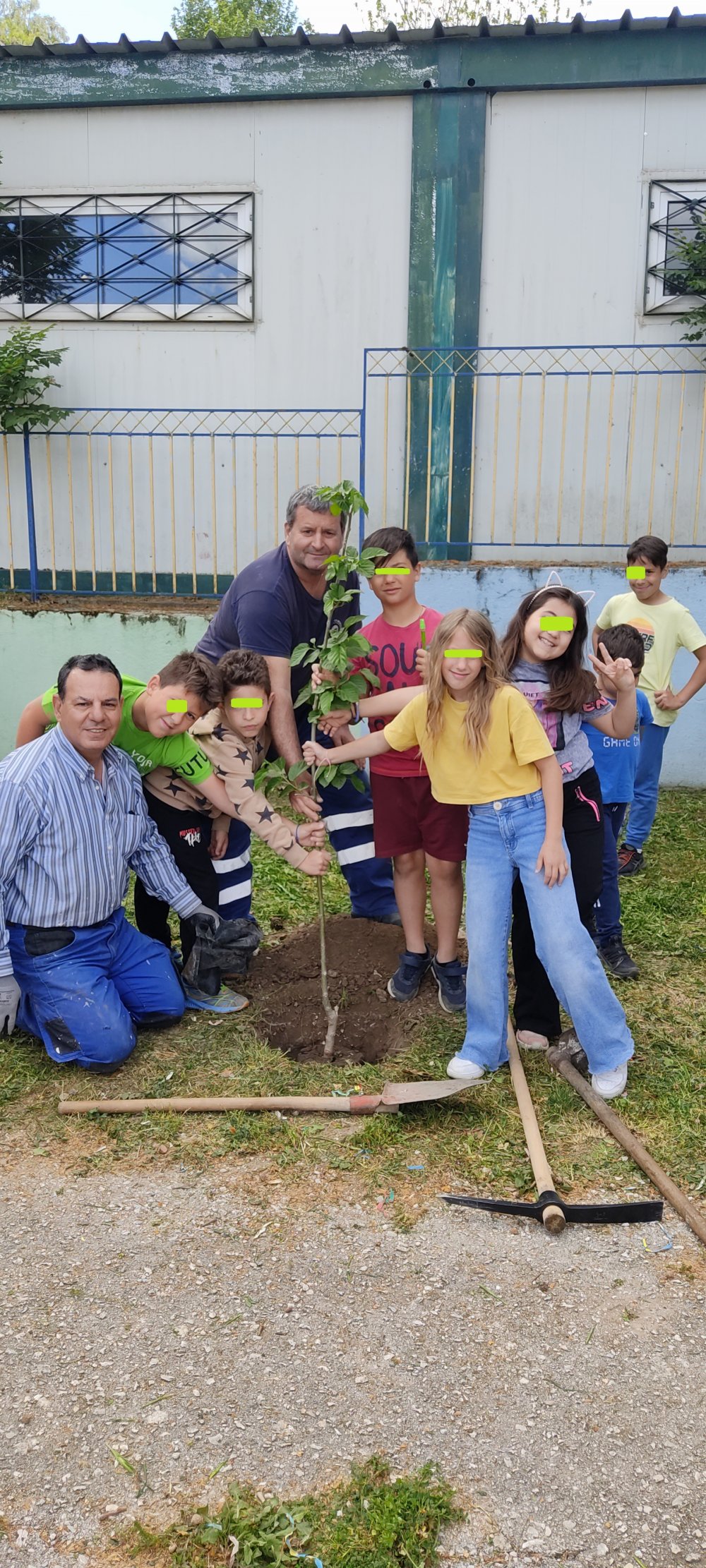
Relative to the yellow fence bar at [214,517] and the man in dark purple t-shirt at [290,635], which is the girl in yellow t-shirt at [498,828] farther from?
the yellow fence bar at [214,517]

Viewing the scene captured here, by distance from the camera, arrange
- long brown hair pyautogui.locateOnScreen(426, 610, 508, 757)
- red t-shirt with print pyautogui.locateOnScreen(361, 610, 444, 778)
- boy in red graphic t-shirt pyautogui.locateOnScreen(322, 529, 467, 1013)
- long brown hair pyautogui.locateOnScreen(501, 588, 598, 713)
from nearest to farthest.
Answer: long brown hair pyautogui.locateOnScreen(426, 610, 508, 757) → long brown hair pyautogui.locateOnScreen(501, 588, 598, 713) → boy in red graphic t-shirt pyautogui.locateOnScreen(322, 529, 467, 1013) → red t-shirt with print pyautogui.locateOnScreen(361, 610, 444, 778)

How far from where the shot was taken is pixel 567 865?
3516mm

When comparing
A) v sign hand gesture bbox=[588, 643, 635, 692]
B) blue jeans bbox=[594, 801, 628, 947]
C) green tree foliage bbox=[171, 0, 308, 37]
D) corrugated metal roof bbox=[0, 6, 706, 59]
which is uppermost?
green tree foliage bbox=[171, 0, 308, 37]

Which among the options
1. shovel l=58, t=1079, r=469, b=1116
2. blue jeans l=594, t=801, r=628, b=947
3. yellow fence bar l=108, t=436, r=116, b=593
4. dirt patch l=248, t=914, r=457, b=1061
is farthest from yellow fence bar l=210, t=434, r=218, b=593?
shovel l=58, t=1079, r=469, b=1116

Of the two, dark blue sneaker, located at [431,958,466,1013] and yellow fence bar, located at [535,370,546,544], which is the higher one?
yellow fence bar, located at [535,370,546,544]

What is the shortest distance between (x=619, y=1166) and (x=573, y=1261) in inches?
17.5

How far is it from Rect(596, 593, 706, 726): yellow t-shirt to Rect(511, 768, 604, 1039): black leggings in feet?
6.93

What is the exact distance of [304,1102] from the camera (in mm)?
3578

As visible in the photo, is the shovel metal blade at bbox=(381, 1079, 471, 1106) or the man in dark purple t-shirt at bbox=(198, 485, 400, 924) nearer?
the shovel metal blade at bbox=(381, 1079, 471, 1106)

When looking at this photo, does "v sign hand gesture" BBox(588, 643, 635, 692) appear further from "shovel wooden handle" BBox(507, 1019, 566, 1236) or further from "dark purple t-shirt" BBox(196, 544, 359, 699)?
"shovel wooden handle" BBox(507, 1019, 566, 1236)

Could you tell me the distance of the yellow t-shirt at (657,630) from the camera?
578 cm

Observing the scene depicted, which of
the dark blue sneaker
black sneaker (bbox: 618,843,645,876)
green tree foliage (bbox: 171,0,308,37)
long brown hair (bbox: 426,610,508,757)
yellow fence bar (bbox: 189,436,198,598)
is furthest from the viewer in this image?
green tree foliage (bbox: 171,0,308,37)

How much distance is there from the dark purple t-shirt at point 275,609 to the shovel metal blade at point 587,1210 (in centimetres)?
202

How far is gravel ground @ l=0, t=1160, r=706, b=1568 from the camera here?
2189 millimetres
